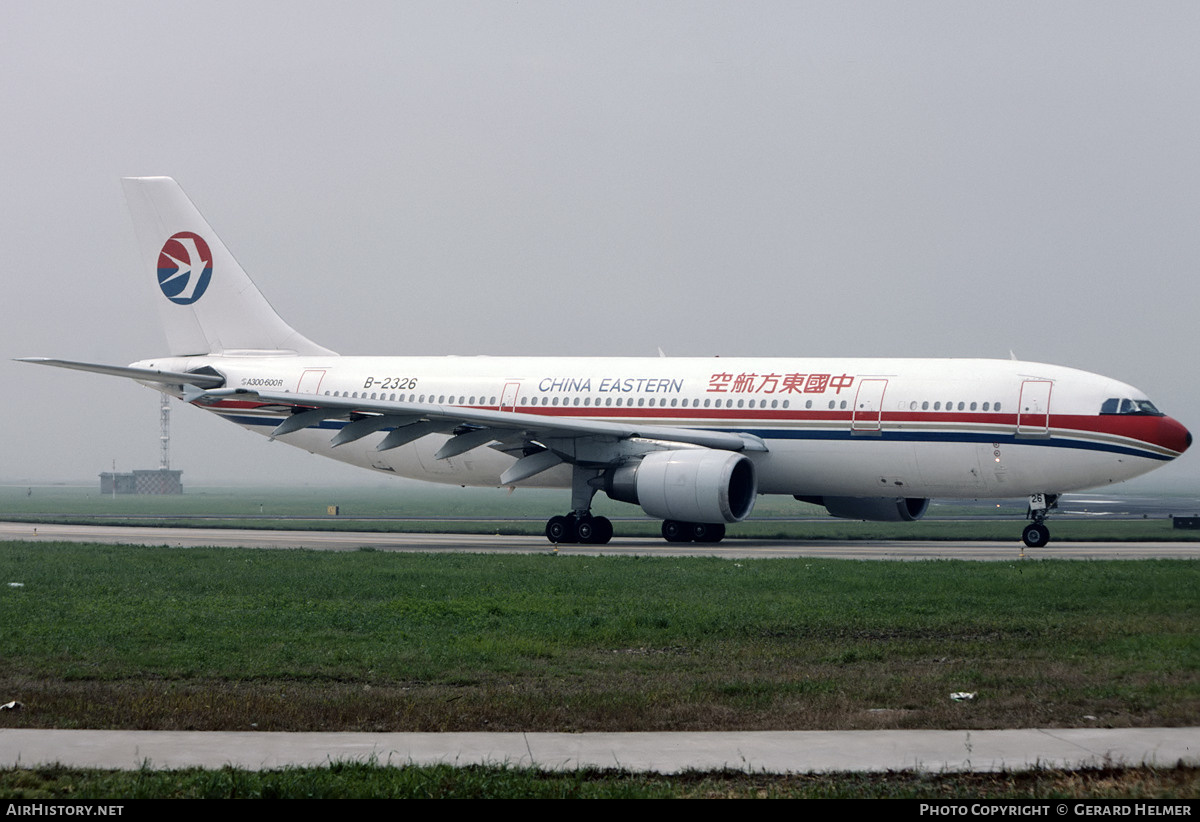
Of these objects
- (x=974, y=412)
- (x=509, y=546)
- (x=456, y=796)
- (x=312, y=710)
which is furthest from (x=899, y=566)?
(x=456, y=796)

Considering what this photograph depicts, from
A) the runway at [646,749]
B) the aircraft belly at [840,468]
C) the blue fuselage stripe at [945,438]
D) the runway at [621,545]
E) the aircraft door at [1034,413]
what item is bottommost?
the runway at [646,749]

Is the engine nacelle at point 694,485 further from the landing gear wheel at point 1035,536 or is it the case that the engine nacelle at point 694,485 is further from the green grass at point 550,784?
the green grass at point 550,784

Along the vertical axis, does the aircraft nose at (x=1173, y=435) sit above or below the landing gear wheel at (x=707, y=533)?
above

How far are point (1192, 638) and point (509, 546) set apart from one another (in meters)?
18.9

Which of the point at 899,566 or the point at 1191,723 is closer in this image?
the point at 1191,723

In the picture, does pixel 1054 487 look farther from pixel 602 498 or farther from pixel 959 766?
pixel 602 498

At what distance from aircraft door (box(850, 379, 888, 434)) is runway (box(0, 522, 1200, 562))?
2.69 m

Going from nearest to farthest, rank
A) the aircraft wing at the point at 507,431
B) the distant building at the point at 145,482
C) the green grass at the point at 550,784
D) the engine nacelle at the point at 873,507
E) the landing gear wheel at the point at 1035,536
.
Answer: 1. the green grass at the point at 550,784
2. the landing gear wheel at the point at 1035,536
3. the aircraft wing at the point at 507,431
4. the engine nacelle at the point at 873,507
5. the distant building at the point at 145,482

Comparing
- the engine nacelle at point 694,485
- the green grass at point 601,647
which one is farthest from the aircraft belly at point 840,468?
the green grass at point 601,647

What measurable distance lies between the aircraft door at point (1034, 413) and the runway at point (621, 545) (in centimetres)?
254

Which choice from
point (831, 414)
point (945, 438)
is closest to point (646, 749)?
point (945, 438)

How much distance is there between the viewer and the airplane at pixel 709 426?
89.6 ft

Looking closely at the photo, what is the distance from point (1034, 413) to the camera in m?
27.2
